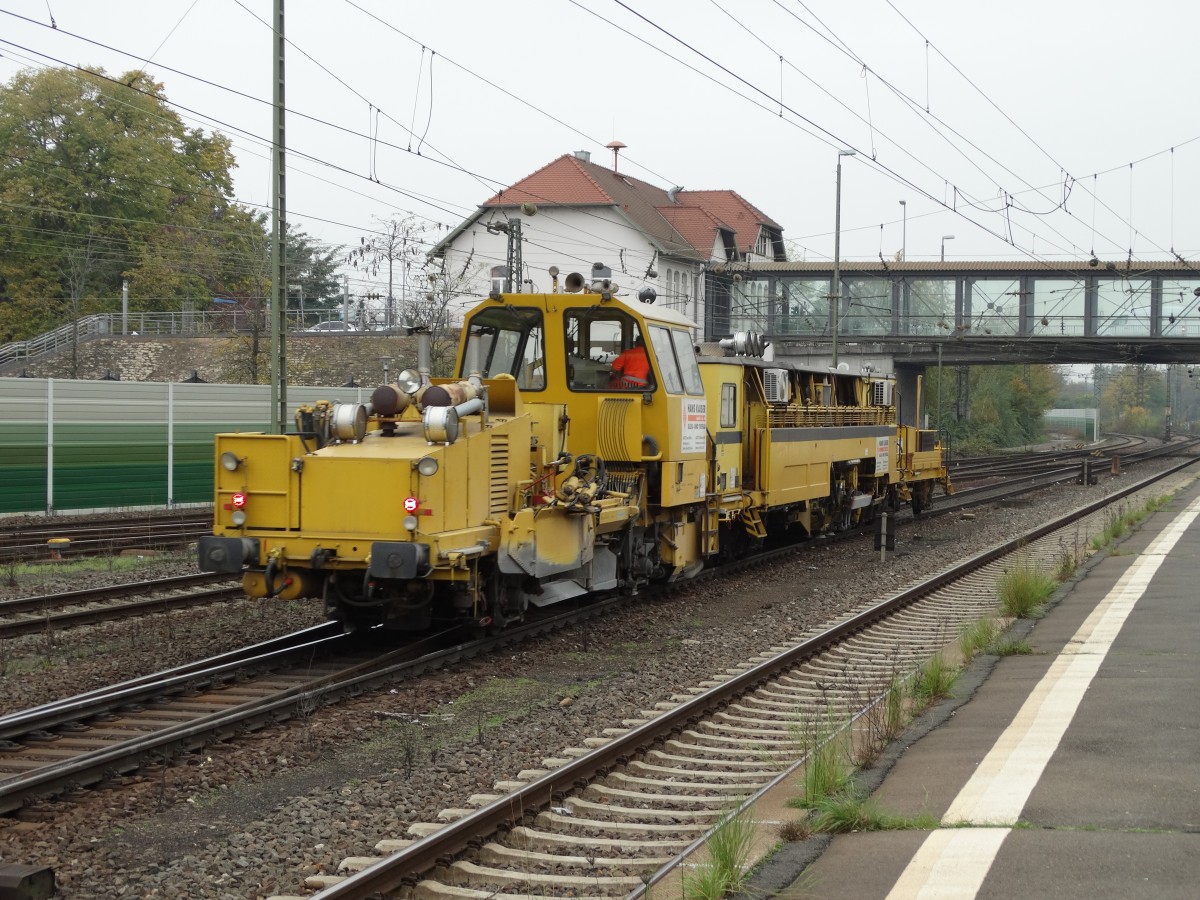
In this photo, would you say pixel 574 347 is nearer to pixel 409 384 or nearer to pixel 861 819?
pixel 409 384

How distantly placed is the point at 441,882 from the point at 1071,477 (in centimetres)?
4119

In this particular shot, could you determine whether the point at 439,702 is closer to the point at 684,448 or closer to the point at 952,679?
the point at 952,679

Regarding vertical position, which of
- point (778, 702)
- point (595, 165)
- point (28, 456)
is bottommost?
point (778, 702)

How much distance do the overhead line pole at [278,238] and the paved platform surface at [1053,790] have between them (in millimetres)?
10034

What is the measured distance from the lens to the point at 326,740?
27.0 ft

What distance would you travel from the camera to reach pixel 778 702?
9812mm

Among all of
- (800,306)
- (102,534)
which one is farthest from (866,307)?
(102,534)

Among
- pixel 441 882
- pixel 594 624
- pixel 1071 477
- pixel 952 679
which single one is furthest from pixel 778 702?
pixel 1071 477

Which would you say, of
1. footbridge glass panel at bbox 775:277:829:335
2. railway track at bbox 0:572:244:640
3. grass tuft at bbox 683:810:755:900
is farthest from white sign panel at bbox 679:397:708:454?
footbridge glass panel at bbox 775:277:829:335

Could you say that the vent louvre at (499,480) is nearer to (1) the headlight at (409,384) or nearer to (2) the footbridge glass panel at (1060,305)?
(1) the headlight at (409,384)

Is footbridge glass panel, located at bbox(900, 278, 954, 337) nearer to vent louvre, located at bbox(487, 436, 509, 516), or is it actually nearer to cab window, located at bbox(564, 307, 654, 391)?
cab window, located at bbox(564, 307, 654, 391)

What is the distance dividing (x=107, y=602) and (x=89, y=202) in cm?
4501

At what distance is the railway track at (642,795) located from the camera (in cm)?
563

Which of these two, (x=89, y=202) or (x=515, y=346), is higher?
(x=89, y=202)
